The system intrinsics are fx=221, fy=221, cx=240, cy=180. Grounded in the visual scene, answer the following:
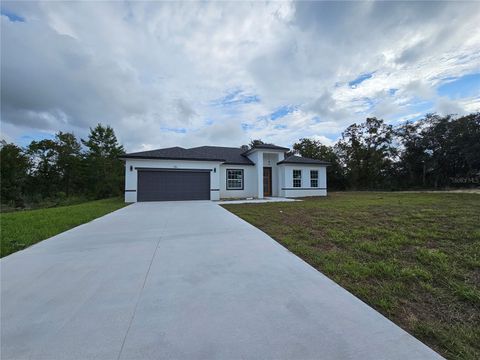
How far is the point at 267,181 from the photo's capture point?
18.2m

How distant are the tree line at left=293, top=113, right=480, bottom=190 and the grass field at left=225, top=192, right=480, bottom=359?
24.7 meters

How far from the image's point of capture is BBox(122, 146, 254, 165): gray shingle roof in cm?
1423

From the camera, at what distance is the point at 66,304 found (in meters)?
2.30

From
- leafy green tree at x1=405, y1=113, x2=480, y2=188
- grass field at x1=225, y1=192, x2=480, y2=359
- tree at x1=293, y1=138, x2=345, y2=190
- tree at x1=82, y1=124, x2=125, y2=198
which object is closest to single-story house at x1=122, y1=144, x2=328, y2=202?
tree at x1=82, y1=124, x2=125, y2=198

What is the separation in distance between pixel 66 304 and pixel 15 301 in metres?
0.62

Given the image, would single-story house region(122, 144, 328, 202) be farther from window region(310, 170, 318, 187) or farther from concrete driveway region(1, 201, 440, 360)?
concrete driveway region(1, 201, 440, 360)

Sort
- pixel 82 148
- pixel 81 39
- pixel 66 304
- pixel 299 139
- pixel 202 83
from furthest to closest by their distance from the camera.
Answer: pixel 299 139 → pixel 82 148 → pixel 202 83 → pixel 81 39 → pixel 66 304

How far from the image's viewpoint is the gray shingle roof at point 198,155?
14.2 metres

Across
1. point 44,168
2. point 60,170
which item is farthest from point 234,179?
point 44,168

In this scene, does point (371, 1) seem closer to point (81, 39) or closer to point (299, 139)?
point (81, 39)

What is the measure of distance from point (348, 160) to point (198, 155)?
2206 cm

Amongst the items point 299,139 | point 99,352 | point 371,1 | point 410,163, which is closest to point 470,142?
point 410,163

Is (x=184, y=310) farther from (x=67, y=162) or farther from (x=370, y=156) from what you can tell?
(x=370, y=156)

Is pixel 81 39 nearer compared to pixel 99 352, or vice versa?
pixel 99 352
